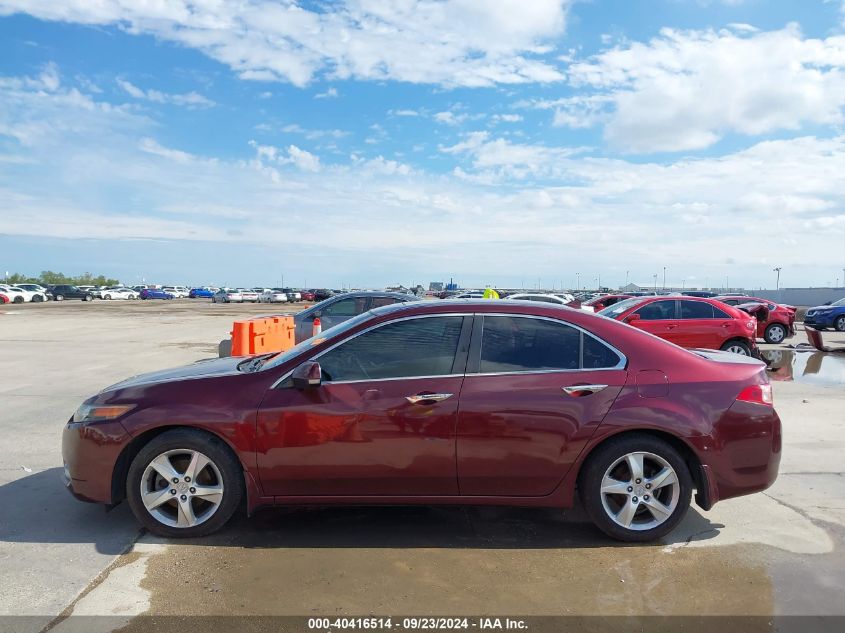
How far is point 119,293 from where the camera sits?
7512cm

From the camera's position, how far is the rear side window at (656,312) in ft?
43.4

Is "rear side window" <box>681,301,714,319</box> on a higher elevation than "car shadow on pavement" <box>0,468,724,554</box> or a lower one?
higher

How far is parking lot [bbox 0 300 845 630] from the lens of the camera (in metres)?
3.39

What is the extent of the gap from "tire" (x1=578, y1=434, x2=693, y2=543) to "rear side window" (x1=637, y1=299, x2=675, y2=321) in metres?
9.58

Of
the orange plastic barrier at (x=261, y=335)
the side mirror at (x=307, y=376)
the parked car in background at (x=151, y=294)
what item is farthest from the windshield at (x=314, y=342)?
the parked car in background at (x=151, y=294)

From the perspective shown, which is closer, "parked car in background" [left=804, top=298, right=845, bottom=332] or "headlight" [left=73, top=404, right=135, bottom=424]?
"headlight" [left=73, top=404, right=135, bottom=424]

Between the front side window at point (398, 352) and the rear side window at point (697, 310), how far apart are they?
1027cm

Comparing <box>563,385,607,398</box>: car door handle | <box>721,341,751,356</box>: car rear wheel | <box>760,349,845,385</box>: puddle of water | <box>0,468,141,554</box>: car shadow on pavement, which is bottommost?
<box>0,468,141,554</box>: car shadow on pavement

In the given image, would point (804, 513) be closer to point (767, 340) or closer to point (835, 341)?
point (767, 340)

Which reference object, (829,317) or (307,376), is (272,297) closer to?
(829,317)

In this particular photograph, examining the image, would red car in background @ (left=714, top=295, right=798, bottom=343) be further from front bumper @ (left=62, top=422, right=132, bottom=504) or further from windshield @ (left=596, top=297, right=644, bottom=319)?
front bumper @ (left=62, top=422, right=132, bottom=504)

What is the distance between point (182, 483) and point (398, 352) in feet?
5.34

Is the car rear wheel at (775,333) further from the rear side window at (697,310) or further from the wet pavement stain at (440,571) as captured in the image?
the wet pavement stain at (440,571)

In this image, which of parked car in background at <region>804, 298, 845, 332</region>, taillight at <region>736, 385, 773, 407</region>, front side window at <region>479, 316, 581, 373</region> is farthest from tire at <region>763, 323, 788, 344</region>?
front side window at <region>479, 316, 581, 373</region>
